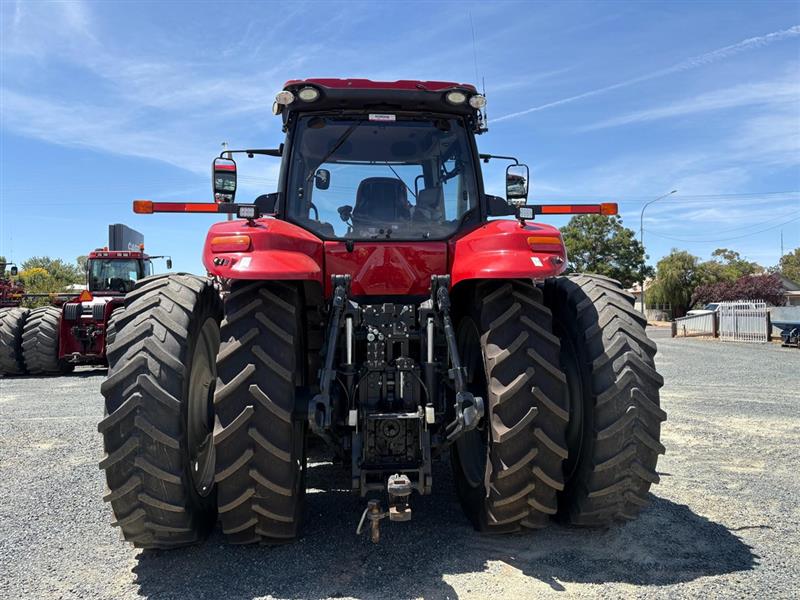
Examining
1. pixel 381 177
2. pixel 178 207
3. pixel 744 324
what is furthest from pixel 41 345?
pixel 744 324

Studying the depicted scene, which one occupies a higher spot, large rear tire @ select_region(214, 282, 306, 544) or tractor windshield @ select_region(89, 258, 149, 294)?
tractor windshield @ select_region(89, 258, 149, 294)

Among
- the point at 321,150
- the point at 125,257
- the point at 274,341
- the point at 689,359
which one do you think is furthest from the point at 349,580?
the point at 689,359

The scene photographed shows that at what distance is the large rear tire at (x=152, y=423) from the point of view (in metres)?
3.04

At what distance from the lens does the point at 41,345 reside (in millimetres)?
13617

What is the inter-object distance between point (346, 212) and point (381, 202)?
0.25 metres

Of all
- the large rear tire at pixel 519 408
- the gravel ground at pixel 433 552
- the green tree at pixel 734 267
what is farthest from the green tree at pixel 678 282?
the large rear tire at pixel 519 408

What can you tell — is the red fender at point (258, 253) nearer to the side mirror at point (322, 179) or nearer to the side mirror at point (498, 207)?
the side mirror at point (322, 179)

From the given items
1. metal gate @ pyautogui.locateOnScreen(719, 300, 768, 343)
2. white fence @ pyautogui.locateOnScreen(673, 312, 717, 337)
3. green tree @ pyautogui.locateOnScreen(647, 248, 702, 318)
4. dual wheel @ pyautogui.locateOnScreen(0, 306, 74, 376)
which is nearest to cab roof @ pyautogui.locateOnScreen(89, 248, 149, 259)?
dual wheel @ pyautogui.locateOnScreen(0, 306, 74, 376)

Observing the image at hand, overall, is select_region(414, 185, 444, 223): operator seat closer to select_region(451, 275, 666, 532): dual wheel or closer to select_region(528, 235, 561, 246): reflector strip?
select_region(451, 275, 666, 532): dual wheel

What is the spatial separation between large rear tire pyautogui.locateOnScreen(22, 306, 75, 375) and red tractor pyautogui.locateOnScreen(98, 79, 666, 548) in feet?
38.2

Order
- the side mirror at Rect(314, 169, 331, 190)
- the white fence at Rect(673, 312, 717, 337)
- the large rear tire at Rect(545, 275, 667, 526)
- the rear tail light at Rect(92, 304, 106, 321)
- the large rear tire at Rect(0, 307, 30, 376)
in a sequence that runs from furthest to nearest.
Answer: the white fence at Rect(673, 312, 717, 337) → the large rear tire at Rect(0, 307, 30, 376) → the rear tail light at Rect(92, 304, 106, 321) → the side mirror at Rect(314, 169, 331, 190) → the large rear tire at Rect(545, 275, 667, 526)

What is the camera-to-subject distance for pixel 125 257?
15.4m

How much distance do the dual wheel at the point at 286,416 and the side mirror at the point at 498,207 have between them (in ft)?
3.60

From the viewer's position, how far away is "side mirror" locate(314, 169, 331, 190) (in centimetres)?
424
